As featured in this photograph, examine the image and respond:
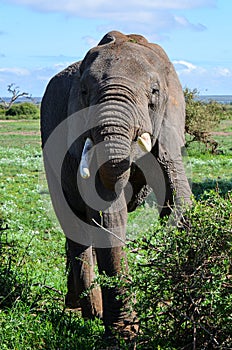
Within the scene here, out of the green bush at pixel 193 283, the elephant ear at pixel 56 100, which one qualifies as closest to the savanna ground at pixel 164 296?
the green bush at pixel 193 283

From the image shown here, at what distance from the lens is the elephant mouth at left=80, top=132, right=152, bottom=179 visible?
455 cm

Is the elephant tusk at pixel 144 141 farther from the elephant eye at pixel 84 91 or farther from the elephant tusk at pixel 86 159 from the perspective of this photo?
the elephant eye at pixel 84 91

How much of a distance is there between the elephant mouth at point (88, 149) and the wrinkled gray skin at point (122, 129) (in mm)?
49

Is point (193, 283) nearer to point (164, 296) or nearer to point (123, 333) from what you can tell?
point (164, 296)

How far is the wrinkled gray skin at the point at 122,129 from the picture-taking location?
4426 mm

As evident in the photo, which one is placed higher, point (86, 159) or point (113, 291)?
point (86, 159)

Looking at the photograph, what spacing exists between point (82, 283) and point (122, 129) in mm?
1920

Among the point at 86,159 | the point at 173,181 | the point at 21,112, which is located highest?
the point at 21,112

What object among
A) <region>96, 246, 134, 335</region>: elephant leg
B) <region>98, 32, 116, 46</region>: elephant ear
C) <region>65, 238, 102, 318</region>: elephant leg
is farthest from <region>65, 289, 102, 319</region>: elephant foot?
<region>98, 32, 116, 46</region>: elephant ear

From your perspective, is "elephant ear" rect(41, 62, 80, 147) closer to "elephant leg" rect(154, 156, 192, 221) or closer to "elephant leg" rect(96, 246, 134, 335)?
"elephant leg" rect(154, 156, 192, 221)

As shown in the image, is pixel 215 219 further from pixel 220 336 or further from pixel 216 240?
pixel 220 336

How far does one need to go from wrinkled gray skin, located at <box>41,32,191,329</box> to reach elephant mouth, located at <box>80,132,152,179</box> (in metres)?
0.05

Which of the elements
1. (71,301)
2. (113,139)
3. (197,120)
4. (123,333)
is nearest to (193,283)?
(123,333)

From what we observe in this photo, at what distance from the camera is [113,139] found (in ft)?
14.1
